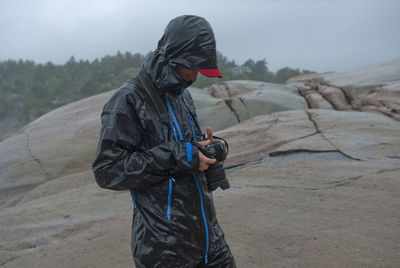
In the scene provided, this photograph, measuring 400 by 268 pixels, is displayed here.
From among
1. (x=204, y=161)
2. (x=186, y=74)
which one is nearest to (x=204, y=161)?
(x=204, y=161)

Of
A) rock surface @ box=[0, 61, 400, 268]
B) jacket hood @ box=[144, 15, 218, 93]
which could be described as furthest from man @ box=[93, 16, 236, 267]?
rock surface @ box=[0, 61, 400, 268]

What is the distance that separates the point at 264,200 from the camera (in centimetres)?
430

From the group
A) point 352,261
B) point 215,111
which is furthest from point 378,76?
point 352,261

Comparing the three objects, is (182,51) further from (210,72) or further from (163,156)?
(163,156)

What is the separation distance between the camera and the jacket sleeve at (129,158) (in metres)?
1.49

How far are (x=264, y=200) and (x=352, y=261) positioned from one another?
160 centimetres

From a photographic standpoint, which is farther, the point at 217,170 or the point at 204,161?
the point at 217,170

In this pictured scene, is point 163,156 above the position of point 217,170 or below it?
above

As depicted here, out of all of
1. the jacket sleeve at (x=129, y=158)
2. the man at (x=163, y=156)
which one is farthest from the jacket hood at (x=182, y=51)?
the jacket sleeve at (x=129, y=158)

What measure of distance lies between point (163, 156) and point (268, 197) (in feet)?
10.3

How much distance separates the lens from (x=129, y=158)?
151 cm

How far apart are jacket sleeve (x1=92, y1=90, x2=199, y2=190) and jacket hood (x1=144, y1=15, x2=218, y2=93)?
9.6 inches

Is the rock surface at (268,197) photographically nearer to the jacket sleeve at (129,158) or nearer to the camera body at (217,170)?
the camera body at (217,170)

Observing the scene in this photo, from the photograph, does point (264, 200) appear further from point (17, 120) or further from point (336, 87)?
point (17, 120)
